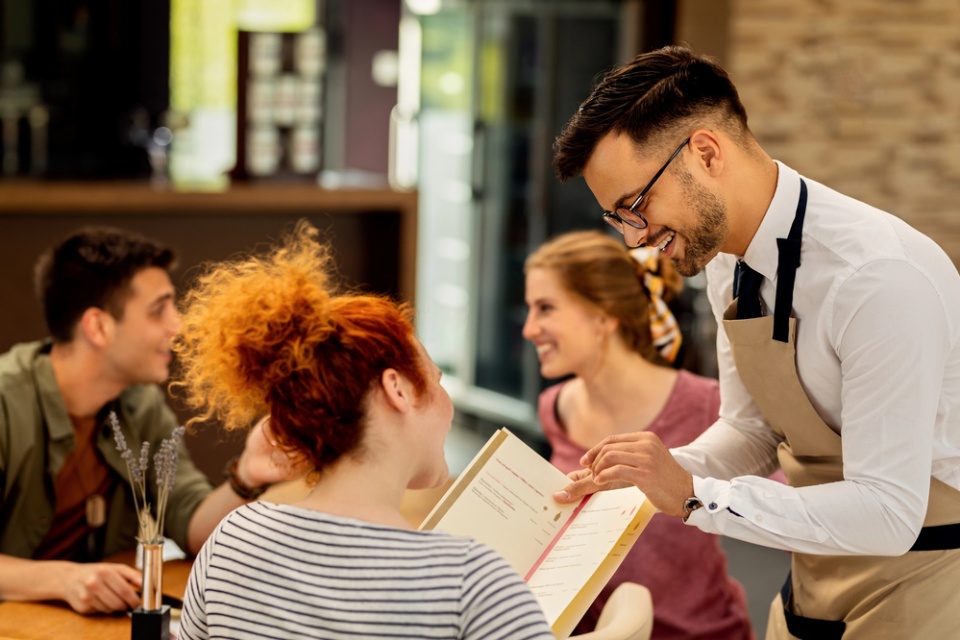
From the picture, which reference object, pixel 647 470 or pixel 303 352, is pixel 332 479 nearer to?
pixel 303 352

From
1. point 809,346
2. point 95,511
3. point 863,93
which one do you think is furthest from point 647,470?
point 863,93

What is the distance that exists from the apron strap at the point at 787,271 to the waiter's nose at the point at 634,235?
0.69 feet

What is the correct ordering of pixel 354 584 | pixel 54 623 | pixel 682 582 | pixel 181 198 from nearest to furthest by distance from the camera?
pixel 354 584, pixel 54 623, pixel 682 582, pixel 181 198

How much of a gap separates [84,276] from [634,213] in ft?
4.88

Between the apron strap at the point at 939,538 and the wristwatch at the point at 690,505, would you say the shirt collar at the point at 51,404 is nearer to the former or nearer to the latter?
the wristwatch at the point at 690,505

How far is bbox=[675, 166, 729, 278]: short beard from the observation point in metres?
1.74

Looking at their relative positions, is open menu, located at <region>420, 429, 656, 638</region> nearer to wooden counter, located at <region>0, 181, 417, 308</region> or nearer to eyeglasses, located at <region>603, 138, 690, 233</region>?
eyeglasses, located at <region>603, 138, 690, 233</region>

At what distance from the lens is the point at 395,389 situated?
151 cm

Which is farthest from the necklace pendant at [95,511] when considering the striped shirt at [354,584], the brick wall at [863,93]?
the brick wall at [863,93]

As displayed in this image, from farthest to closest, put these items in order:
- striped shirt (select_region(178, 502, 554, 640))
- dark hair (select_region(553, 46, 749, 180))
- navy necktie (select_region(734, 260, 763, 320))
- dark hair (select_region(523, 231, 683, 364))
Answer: dark hair (select_region(523, 231, 683, 364)) → navy necktie (select_region(734, 260, 763, 320)) → dark hair (select_region(553, 46, 749, 180)) → striped shirt (select_region(178, 502, 554, 640))

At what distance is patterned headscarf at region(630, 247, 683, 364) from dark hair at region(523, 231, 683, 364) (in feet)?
0.03

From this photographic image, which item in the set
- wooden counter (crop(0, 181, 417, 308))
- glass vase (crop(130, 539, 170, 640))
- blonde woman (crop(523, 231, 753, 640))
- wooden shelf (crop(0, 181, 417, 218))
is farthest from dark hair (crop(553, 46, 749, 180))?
wooden shelf (crop(0, 181, 417, 218))

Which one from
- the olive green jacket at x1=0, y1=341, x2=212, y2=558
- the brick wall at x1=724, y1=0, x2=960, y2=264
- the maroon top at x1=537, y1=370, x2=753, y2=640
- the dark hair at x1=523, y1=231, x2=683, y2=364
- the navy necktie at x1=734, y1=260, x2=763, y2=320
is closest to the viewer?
the navy necktie at x1=734, y1=260, x2=763, y2=320

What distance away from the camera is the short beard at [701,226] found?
1.74m
